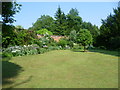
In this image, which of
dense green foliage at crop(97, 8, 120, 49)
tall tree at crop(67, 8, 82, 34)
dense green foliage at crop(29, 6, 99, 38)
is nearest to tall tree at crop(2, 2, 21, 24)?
dense green foliage at crop(97, 8, 120, 49)

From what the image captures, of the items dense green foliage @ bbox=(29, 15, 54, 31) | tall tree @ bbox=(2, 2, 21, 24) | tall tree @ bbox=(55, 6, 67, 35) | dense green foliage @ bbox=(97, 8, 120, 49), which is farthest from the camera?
dense green foliage @ bbox=(29, 15, 54, 31)

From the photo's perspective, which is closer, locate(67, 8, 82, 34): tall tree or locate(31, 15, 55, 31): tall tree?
locate(67, 8, 82, 34): tall tree

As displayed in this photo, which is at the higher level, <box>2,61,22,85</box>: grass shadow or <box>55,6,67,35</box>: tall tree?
<box>55,6,67,35</box>: tall tree

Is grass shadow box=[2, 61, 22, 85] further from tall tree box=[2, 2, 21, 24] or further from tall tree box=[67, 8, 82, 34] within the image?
tall tree box=[67, 8, 82, 34]

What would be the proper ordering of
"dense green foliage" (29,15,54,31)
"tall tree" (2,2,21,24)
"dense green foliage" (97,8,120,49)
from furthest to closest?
"dense green foliage" (29,15,54,31) → "dense green foliage" (97,8,120,49) → "tall tree" (2,2,21,24)

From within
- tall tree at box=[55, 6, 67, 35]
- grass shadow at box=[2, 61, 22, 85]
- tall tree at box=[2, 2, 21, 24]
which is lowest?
grass shadow at box=[2, 61, 22, 85]

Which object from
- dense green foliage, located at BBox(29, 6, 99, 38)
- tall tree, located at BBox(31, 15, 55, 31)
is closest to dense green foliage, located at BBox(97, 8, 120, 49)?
dense green foliage, located at BBox(29, 6, 99, 38)

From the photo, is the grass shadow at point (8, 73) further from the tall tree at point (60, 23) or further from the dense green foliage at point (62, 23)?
the tall tree at point (60, 23)

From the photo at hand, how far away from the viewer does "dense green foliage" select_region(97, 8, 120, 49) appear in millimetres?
27609

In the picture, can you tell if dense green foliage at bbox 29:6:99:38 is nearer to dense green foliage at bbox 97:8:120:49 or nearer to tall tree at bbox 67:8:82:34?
tall tree at bbox 67:8:82:34

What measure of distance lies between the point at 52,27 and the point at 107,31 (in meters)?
36.2

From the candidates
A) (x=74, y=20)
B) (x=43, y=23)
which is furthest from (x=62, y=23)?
(x=43, y=23)

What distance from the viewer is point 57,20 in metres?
61.0

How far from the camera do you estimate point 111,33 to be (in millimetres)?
29516
